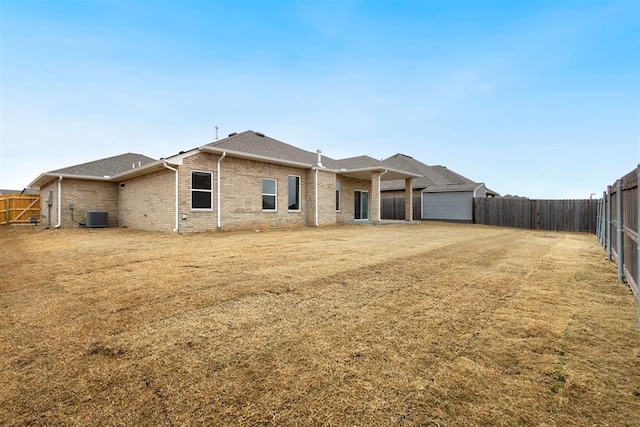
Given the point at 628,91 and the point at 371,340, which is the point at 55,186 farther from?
the point at 628,91

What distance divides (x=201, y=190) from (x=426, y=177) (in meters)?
21.8

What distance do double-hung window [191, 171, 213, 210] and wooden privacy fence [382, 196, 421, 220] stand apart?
17349mm

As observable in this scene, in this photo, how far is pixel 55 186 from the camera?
15.8 meters

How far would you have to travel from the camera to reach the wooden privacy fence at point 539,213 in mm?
16797

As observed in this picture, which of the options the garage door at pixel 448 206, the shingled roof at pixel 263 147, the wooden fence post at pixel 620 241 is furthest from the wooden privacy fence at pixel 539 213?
the wooden fence post at pixel 620 241

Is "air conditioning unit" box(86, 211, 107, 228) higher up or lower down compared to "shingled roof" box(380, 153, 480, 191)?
lower down

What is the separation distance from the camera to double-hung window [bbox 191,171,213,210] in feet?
38.8

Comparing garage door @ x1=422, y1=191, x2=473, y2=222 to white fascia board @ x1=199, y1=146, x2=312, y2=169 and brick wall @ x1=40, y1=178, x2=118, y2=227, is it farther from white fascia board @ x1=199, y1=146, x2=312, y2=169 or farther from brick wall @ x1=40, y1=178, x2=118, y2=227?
brick wall @ x1=40, y1=178, x2=118, y2=227

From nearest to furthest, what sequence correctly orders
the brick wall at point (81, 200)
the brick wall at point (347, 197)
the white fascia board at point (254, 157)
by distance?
1. the white fascia board at point (254, 157)
2. the brick wall at point (81, 200)
3. the brick wall at point (347, 197)

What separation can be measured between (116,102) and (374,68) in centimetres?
1257

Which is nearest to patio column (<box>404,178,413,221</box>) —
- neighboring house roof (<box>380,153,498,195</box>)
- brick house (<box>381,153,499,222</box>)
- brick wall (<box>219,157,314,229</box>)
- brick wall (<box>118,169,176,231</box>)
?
brick house (<box>381,153,499,222</box>)

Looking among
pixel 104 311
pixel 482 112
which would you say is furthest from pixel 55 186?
pixel 482 112

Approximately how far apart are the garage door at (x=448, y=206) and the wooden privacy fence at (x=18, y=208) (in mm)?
28653

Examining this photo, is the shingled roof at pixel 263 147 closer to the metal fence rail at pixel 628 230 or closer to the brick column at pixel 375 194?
the brick column at pixel 375 194
